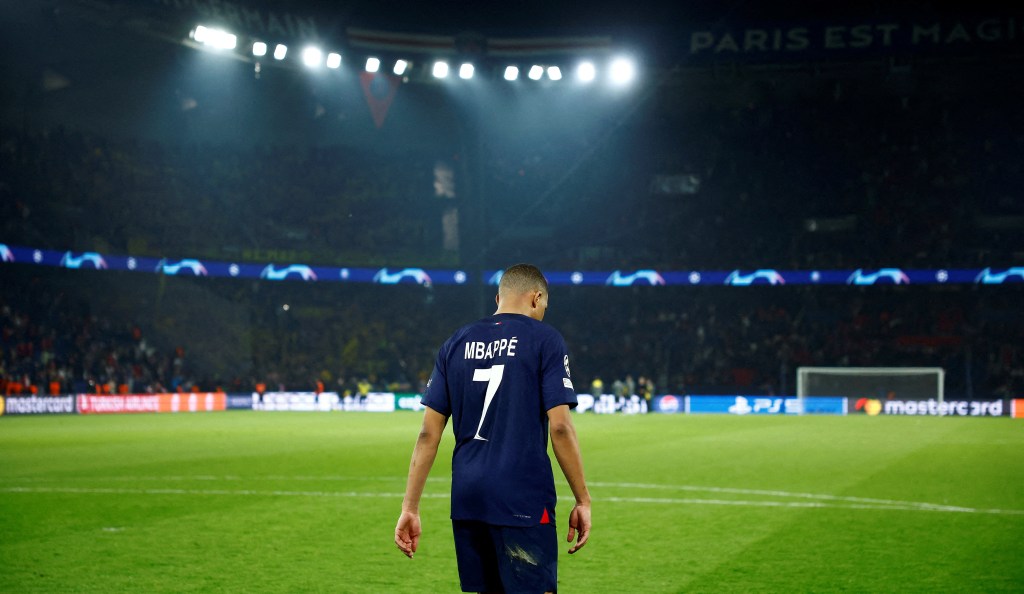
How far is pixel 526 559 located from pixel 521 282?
113cm

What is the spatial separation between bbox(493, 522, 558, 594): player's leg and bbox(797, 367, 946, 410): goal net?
40407 mm

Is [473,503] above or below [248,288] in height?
below

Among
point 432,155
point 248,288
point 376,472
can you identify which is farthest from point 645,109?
point 376,472

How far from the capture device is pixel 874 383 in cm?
4441

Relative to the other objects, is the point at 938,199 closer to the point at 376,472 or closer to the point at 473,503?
the point at 376,472

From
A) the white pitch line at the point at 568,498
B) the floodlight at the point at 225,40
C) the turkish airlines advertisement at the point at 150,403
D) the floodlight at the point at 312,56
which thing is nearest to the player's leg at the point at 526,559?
the white pitch line at the point at 568,498

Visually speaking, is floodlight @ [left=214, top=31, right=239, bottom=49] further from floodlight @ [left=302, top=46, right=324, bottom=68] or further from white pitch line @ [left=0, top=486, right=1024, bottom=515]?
white pitch line @ [left=0, top=486, right=1024, bottom=515]

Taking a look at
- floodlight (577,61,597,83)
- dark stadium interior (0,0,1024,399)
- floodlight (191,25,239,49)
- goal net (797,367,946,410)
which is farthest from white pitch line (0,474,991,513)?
floodlight (577,61,597,83)

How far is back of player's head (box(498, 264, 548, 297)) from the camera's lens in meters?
4.68

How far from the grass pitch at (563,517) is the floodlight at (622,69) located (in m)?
27.3

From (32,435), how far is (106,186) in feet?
73.8

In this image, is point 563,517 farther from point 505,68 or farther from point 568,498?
point 505,68

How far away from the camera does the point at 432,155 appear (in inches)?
2250

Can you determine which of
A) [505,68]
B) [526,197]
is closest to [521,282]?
[505,68]
